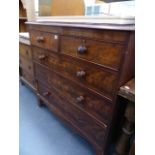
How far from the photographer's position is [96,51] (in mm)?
753

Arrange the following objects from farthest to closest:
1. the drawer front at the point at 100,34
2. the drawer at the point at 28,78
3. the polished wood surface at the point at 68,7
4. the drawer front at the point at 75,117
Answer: the drawer at the point at 28,78 < the polished wood surface at the point at 68,7 < the drawer front at the point at 75,117 < the drawer front at the point at 100,34

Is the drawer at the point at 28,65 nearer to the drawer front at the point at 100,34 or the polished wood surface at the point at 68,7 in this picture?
the polished wood surface at the point at 68,7

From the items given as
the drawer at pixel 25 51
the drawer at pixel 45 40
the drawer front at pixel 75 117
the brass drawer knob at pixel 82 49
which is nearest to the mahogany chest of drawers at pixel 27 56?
the drawer at pixel 25 51

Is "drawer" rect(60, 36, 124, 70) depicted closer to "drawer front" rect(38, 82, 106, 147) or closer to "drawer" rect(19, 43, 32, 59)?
"drawer front" rect(38, 82, 106, 147)

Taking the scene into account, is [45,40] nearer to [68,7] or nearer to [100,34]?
[68,7]

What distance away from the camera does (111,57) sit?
0.69 metres

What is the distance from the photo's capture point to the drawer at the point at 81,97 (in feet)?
2.68

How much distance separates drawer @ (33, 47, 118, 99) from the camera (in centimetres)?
74

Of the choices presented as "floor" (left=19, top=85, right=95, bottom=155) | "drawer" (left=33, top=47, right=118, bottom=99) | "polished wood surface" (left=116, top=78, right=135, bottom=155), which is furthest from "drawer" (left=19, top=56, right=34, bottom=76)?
"polished wood surface" (left=116, top=78, right=135, bottom=155)

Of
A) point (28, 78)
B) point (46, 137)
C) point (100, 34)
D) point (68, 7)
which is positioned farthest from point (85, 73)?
point (28, 78)

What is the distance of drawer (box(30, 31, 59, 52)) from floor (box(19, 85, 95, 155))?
0.73m

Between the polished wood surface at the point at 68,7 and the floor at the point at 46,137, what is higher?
the polished wood surface at the point at 68,7
